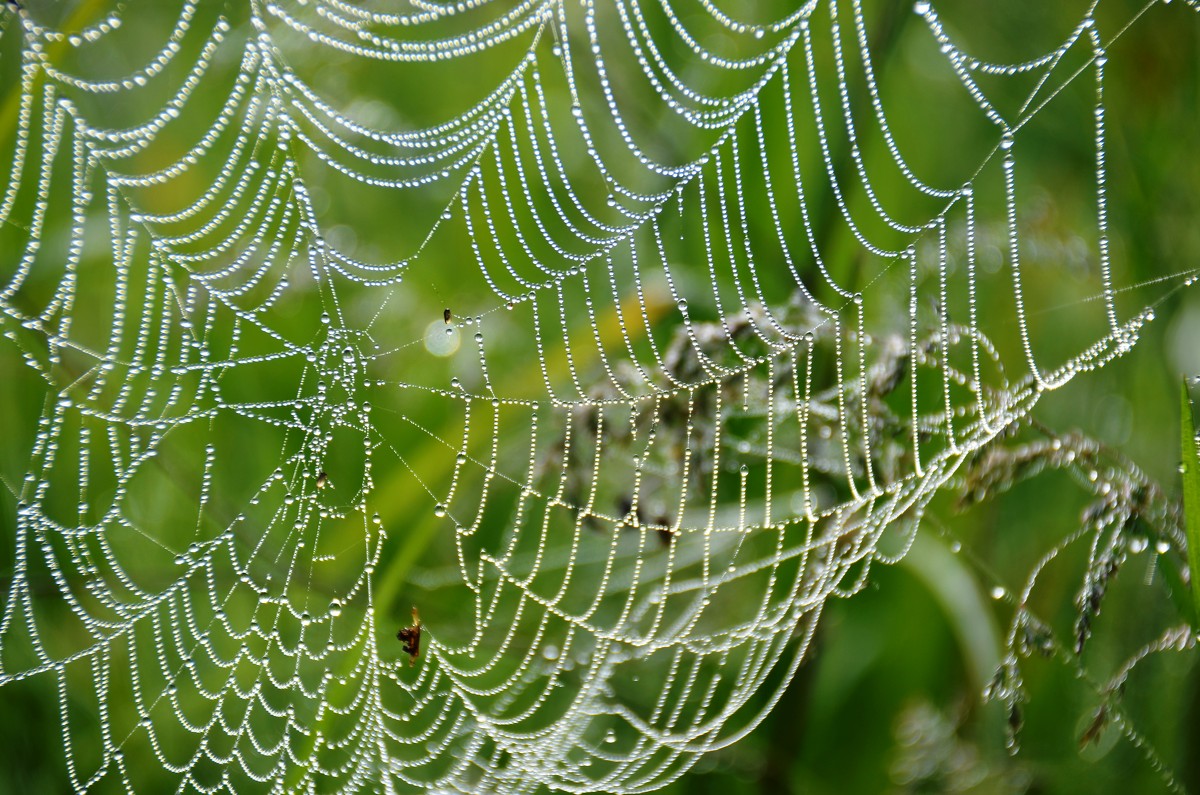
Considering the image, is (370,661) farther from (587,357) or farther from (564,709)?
(587,357)

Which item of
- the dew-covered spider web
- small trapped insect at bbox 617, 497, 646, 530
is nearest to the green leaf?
the dew-covered spider web

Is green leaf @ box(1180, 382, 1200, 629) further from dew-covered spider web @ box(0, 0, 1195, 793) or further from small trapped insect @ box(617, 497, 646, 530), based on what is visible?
small trapped insect @ box(617, 497, 646, 530)

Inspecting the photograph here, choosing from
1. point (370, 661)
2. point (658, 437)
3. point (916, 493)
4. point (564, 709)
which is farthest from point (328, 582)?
point (916, 493)

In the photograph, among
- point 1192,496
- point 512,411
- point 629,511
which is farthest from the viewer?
point 512,411

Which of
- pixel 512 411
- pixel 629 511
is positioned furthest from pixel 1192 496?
pixel 512 411

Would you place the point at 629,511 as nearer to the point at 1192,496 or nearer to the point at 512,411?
the point at 512,411

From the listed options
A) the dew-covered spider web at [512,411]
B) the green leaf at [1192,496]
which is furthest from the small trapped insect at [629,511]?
the green leaf at [1192,496]

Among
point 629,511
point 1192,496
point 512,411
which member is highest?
point 512,411

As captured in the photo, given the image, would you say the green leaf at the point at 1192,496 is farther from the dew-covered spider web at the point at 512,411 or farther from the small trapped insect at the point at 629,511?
the small trapped insect at the point at 629,511
